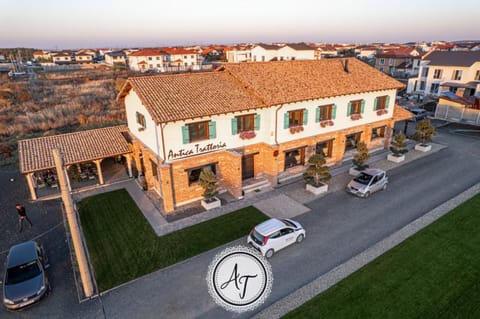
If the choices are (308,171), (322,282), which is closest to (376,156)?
(308,171)

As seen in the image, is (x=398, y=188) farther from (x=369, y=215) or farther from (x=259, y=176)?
(x=259, y=176)

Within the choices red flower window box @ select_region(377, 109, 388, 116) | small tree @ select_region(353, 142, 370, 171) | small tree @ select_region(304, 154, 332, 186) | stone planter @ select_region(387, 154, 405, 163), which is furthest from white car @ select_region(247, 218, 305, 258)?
red flower window box @ select_region(377, 109, 388, 116)

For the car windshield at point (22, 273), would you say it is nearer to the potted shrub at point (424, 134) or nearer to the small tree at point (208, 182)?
the small tree at point (208, 182)

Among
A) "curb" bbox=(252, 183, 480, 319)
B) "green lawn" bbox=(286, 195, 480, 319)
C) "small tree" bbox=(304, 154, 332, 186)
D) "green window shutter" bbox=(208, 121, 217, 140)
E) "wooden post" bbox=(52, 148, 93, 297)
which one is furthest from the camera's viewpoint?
"small tree" bbox=(304, 154, 332, 186)

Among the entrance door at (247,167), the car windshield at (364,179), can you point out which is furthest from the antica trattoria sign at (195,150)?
the car windshield at (364,179)

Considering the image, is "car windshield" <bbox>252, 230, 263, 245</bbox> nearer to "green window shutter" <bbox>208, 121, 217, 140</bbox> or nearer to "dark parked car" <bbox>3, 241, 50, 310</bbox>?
"green window shutter" <bbox>208, 121, 217, 140</bbox>

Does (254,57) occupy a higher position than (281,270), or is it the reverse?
(254,57)

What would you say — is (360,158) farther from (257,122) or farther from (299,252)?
(299,252)
